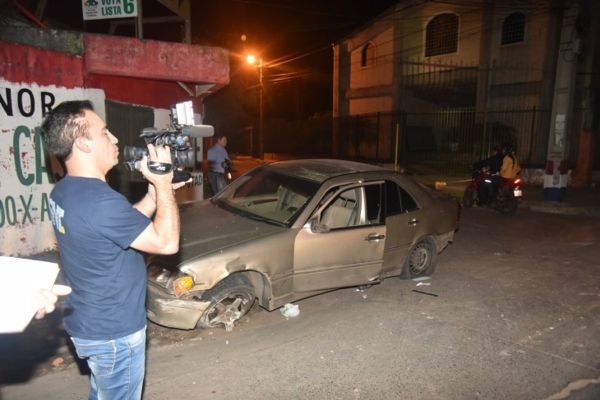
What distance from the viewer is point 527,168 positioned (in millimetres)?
15359

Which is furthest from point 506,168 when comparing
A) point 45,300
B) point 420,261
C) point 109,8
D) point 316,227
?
point 45,300

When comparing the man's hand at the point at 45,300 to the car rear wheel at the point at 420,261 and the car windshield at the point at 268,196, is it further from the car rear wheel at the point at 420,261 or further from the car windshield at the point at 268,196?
the car rear wheel at the point at 420,261

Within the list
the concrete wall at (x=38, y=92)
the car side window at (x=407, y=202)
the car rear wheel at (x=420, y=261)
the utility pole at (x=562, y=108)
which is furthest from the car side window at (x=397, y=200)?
the utility pole at (x=562, y=108)

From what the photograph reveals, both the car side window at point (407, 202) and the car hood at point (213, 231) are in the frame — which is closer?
the car hood at point (213, 231)

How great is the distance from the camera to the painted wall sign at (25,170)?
5605 millimetres

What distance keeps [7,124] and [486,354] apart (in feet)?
20.1

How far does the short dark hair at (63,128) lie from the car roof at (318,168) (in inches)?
124

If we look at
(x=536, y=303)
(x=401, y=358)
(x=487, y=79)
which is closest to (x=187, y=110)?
(x=401, y=358)

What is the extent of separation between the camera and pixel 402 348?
4.00m

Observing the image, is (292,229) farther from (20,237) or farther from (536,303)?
(20,237)

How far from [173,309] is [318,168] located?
2422mm

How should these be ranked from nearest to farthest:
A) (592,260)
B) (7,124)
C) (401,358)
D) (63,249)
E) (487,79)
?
(63,249), (401,358), (7,124), (592,260), (487,79)

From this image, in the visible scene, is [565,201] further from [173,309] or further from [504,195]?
[173,309]

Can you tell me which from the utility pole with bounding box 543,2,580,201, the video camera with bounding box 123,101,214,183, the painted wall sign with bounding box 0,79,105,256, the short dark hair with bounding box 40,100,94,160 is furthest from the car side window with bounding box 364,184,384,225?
the utility pole with bounding box 543,2,580,201
